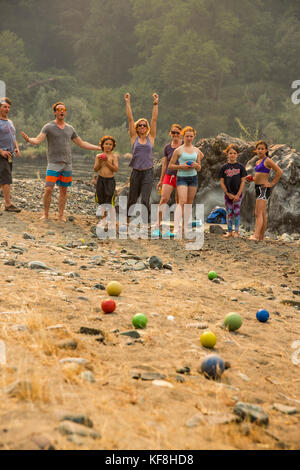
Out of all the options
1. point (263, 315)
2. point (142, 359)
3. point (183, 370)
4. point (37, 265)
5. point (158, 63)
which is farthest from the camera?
point (158, 63)

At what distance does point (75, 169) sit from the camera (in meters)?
24.8

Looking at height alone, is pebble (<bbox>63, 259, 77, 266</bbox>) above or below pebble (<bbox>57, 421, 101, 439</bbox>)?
above

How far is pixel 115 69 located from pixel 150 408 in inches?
2717

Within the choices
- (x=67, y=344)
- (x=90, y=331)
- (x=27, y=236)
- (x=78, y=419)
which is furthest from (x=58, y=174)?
(x=78, y=419)

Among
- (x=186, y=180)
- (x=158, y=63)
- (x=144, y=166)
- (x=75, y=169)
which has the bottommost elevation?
(x=186, y=180)

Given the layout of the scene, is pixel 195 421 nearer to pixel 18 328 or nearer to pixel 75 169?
pixel 18 328

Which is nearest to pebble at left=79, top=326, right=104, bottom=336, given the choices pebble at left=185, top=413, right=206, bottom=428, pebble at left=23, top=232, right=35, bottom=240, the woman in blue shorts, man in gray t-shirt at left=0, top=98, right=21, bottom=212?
pebble at left=185, top=413, right=206, bottom=428

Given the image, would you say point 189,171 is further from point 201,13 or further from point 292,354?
point 201,13

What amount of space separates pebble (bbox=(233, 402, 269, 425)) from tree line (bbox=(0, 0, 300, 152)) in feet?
119

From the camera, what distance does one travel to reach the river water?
20122 millimetres

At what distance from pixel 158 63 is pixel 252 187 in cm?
5026

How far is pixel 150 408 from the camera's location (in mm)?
2553

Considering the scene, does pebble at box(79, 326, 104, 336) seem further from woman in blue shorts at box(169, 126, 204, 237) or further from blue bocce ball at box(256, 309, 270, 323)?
woman in blue shorts at box(169, 126, 204, 237)

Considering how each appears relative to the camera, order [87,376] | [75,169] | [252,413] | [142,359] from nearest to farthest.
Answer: [252,413]
[87,376]
[142,359]
[75,169]
